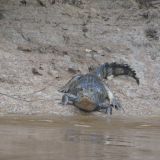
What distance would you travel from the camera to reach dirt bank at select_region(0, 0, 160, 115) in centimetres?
505

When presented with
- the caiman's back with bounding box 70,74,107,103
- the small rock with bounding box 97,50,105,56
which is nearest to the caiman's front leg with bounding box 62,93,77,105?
the caiman's back with bounding box 70,74,107,103

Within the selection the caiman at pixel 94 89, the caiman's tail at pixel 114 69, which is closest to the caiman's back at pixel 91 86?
the caiman at pixel 94 89

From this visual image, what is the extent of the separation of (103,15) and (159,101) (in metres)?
5.85

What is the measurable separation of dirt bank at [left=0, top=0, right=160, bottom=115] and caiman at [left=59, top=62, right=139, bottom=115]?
0.21m

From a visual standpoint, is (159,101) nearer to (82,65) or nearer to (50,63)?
(82,65)

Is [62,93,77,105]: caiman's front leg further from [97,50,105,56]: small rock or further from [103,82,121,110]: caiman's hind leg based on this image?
[97,50,105,56]: small rock

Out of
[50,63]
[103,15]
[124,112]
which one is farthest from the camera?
[103,15]

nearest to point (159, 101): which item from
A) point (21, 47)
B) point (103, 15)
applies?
point (21, 47)

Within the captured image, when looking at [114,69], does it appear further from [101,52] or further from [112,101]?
[112,101]

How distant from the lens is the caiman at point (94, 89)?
4.72m

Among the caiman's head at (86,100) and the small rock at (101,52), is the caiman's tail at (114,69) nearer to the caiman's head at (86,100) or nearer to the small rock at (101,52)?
the small rock at (101,52)

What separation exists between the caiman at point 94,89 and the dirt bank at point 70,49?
0.70 ft

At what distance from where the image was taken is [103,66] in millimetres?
6770

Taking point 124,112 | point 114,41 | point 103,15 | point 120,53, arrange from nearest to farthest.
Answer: point 124,112, point 120,53, point 114,41, point 103,15
